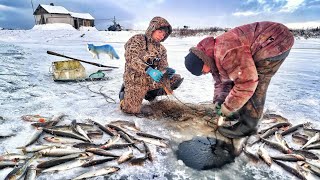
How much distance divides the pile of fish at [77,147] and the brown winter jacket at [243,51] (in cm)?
132

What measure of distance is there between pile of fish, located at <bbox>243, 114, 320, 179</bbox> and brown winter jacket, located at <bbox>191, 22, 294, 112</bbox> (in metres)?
0.87

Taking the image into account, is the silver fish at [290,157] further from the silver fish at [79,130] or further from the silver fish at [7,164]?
the silver fish at [7,164]

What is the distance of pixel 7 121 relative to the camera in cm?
400

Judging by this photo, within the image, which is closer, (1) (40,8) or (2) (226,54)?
(2) (226,54)

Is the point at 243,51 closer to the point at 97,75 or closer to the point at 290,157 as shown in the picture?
the point at 290,157

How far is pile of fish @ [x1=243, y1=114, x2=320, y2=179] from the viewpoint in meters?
2.97

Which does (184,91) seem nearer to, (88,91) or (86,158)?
(88,91)

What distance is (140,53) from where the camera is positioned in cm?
455

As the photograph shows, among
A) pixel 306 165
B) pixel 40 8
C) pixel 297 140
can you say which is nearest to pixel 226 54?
pixel 306 165

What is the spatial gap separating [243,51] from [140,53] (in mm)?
2236

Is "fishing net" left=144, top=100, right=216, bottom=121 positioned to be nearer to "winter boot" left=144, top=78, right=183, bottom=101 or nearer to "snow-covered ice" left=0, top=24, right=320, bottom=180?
"winter boot" left=144, top=78, right=183, bottom=101

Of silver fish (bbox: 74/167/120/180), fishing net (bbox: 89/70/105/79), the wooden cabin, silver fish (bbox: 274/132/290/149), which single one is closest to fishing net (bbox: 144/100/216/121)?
silver fish (bbox: 274/132/290/149)

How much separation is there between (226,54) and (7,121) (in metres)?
3.49

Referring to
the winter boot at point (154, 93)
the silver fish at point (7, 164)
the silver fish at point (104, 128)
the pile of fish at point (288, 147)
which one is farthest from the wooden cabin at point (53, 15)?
the pile of fish at point (288, 147)
